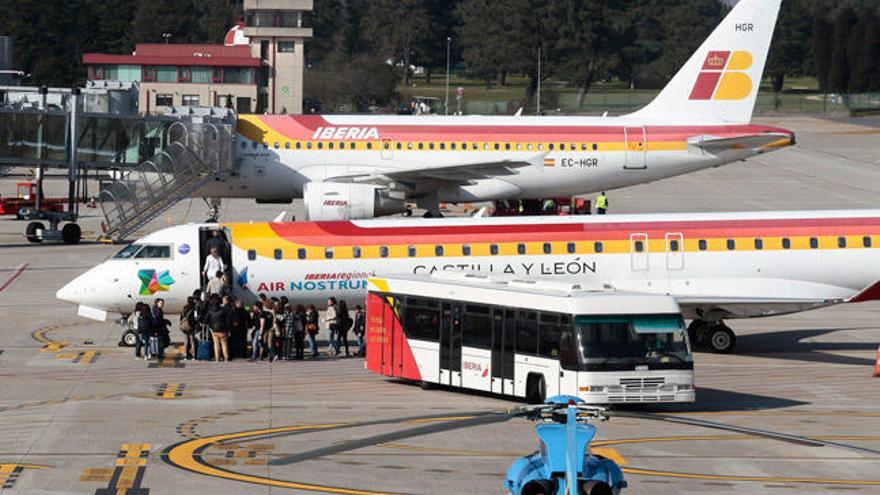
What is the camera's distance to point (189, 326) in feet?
116

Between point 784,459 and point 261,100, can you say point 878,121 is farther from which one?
point 784,459

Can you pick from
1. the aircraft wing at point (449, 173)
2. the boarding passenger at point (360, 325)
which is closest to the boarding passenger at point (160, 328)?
the boarding passenger at point (360, 325)

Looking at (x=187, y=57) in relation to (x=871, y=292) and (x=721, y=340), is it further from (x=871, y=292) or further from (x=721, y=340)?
(x=871, y=292)

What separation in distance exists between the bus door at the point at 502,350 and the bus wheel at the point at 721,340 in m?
8.33

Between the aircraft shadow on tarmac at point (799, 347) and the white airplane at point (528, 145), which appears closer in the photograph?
the aircraft shadow on tarmac at point (799, 347)

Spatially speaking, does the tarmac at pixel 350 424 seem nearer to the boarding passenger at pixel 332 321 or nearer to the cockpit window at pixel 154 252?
the boarding passenger at pixel 332 321

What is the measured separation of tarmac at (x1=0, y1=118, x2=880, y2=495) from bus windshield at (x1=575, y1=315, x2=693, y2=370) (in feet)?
3.64

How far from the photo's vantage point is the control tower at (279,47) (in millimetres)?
129625

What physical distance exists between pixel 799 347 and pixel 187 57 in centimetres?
9622

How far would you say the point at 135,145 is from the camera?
189 feet

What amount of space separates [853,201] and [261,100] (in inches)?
2644

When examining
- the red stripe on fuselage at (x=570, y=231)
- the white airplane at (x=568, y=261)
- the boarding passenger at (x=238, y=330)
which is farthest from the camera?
the red stripe on fuselage at (x=570, y=231)

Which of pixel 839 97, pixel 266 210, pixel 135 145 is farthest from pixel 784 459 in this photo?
pixel 839 97

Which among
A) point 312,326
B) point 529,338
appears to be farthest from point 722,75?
point 529,338
